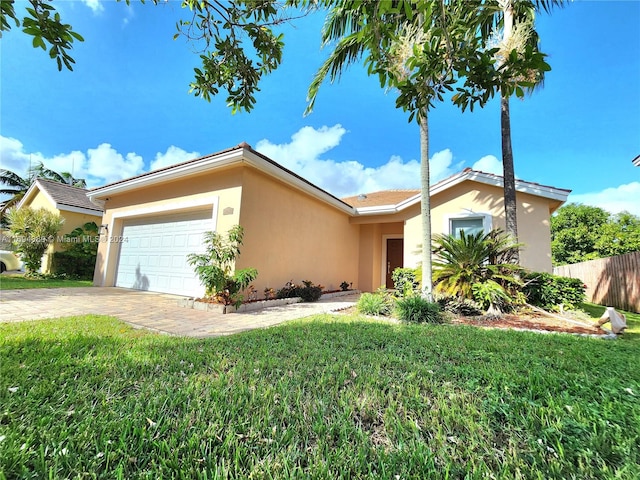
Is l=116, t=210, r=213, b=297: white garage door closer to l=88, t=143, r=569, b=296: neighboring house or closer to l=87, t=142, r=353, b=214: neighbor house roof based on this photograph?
l=88, t=143, r=569, b=296: neighboring house

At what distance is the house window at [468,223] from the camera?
9.11 metres

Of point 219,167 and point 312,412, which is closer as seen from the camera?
point 312,412

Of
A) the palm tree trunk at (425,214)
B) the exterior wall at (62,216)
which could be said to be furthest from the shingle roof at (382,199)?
the exterior wall at (62,216)

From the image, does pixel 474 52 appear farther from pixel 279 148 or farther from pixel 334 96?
pixel 279 148

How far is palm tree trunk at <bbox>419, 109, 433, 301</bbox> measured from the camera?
22.5ft

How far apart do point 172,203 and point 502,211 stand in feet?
35.9

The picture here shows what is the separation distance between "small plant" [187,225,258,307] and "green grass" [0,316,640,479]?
3124 millimetres

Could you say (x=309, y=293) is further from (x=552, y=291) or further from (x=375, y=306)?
(x=552, y=291)

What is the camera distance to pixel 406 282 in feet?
26.9

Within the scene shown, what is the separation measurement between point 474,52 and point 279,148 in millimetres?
12695

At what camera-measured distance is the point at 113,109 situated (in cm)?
1039

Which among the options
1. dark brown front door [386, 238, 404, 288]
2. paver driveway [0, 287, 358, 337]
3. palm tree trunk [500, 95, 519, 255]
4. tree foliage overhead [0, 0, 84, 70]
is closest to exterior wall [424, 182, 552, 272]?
palm tree trunk [500, 95, 519, 255]

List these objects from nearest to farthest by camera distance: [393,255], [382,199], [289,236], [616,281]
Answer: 1. [289,236]
2. [616,281]
3. [393,255]
4. [382,199]

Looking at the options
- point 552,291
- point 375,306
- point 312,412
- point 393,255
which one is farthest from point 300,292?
point 312,412
